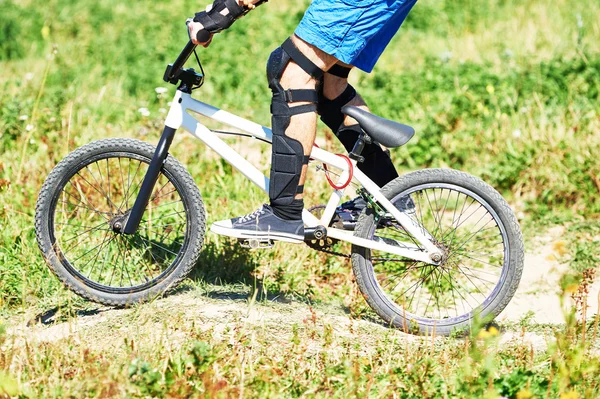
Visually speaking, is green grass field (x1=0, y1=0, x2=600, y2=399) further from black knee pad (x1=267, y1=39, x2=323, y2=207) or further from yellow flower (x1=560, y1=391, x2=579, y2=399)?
black knee pad (x1=267, y1=39, x2=323, y2=207)

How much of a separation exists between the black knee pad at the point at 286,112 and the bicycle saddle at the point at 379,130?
191 millimetres

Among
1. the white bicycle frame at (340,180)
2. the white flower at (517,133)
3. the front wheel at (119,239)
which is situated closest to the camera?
the white bicycle frame at (340,180)

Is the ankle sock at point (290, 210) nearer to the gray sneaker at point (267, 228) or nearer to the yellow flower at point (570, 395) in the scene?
the gray sneaker at point (267, 228)

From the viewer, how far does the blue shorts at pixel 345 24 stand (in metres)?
3.59

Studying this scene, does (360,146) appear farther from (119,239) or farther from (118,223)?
(119,239)

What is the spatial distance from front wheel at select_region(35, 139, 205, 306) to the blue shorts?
96cm

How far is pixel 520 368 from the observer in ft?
10.5

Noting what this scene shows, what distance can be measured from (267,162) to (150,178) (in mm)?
1786

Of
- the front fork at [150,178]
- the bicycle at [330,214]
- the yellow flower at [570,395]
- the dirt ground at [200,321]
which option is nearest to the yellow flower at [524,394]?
the yellow flower at [570,395]

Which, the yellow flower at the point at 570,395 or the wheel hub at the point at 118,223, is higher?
the wheel hub at the point at 118,223

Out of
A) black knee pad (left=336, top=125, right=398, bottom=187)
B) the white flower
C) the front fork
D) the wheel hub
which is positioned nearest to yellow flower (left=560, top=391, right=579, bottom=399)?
black knee pad (left=336, top=125, right=398, bottom=187)

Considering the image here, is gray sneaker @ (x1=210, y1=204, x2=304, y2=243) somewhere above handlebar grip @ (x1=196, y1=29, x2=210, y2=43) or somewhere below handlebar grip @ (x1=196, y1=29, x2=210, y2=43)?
below

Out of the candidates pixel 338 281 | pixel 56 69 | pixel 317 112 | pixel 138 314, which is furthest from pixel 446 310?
pixel 56 69

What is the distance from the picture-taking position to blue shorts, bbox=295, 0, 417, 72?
359cm
